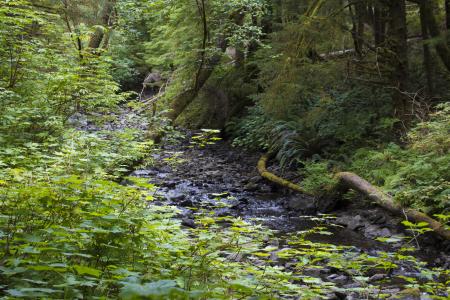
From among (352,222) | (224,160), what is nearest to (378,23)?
(352,222)

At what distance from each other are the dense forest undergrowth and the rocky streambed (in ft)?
0.16

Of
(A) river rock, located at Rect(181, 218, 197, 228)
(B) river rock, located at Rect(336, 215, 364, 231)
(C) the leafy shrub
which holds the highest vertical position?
(C) the leafy shrub

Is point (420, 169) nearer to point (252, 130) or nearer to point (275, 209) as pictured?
point (275, 209)

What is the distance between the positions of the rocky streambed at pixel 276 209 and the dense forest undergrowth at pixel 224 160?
0.05 metres

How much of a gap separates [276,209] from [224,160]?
532 centimetres

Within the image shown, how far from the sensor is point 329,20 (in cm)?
1026

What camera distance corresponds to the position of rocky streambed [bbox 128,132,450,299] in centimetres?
575

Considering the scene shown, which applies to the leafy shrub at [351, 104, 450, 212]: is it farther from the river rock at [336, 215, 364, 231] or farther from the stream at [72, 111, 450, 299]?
the river rock at [336, 215, 364, 231]

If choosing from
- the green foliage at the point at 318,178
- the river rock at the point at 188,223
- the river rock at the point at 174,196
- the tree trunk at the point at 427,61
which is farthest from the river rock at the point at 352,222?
the tree trunk at the point at 427,61

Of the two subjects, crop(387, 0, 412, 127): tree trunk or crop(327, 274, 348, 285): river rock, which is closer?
crop(327, 274, 348, 285): river rock

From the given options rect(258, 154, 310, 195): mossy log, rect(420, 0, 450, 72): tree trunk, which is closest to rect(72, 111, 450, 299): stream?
rect(258, 154, 310, 195): mossy log

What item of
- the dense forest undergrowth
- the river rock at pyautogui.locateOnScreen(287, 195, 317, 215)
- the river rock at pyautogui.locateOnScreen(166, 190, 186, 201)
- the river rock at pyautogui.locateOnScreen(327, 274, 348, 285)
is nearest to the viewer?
the dense forest undergrowth

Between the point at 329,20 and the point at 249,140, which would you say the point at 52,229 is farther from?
the point at 249,140

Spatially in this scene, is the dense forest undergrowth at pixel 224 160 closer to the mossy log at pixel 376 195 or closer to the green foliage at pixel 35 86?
the green foliage at pixel 35 86
